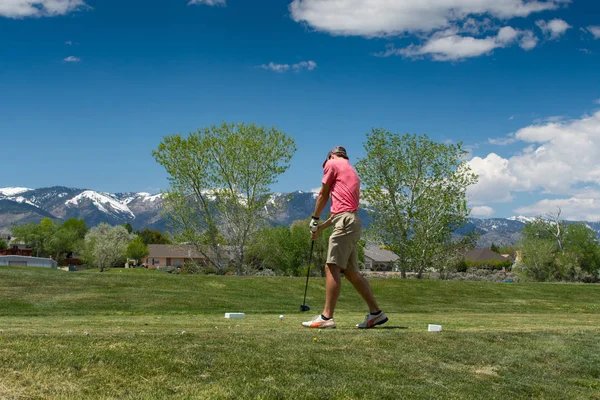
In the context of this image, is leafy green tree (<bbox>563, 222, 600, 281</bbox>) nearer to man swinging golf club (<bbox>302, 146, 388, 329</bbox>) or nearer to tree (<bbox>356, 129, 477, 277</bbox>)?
tree (<bbox>356, 129, 477, 277</bbox>)

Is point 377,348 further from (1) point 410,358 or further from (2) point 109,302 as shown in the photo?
(2) point 109,302

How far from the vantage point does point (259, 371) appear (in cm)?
568

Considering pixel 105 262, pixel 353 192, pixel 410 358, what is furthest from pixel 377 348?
pixel 105 262

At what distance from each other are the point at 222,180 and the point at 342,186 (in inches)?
1321

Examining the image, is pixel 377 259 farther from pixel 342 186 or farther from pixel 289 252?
pixel 342 186

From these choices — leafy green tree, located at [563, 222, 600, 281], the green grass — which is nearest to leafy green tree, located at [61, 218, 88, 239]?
leafy green tree, located at [563, 222, 600, 281]

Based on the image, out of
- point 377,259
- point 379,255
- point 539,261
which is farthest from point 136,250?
point 539,261

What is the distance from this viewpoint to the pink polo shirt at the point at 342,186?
29.8 ft

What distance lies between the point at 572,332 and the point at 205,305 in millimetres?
13223

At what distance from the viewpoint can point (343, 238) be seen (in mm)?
8922

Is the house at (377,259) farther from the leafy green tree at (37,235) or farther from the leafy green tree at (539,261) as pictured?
the leafy green tree at (37,235)

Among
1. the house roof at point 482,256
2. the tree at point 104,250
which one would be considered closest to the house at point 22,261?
the tree at point 104,250

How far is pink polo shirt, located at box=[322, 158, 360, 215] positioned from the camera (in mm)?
9094

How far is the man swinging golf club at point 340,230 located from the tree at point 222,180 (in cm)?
3255
